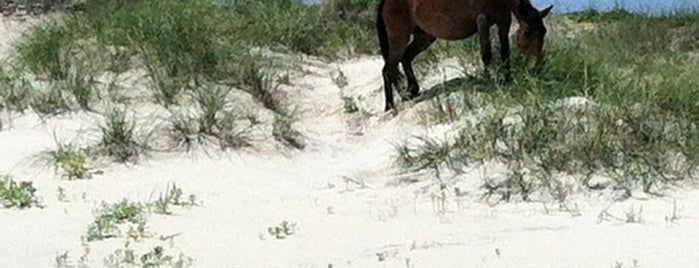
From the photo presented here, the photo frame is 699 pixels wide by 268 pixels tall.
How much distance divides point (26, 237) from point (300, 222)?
1520 mm

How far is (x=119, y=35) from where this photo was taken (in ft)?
35.7

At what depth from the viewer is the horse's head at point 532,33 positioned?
924 centimetres

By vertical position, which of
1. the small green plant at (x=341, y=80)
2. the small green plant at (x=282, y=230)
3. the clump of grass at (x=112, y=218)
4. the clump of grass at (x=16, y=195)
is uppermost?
the small green plant at (x=341, y=80)

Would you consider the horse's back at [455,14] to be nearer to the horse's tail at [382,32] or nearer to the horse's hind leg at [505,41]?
the horse's hind leg at [505,41]

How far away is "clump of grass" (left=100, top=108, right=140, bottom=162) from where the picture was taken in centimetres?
791

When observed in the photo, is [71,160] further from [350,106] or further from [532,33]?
[532,33]

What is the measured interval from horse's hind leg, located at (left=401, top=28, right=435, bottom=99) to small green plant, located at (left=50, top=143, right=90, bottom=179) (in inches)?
126

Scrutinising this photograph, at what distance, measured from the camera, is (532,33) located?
925cm

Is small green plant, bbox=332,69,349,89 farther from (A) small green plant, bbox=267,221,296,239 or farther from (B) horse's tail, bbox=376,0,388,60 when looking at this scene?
(A) small green plant, bbox=267,221,296,239

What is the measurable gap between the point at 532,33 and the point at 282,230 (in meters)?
3.92

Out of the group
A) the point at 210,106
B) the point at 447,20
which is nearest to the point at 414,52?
the point at 447,20

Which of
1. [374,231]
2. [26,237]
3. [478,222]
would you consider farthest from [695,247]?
[26,237]

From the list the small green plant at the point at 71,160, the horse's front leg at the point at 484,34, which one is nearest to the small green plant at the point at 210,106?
the small green plant at the point at 71,160

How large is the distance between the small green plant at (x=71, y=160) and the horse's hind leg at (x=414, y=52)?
126 inches
